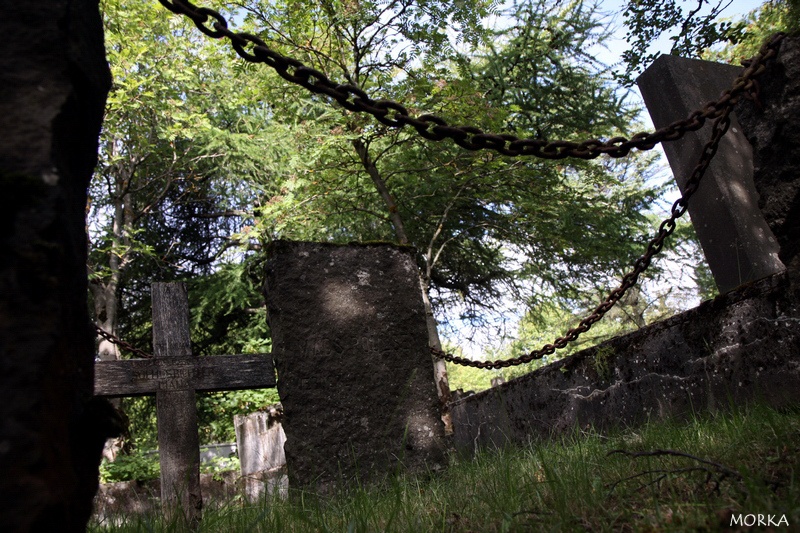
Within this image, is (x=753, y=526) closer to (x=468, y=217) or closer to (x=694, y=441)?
(x=694, y=441)

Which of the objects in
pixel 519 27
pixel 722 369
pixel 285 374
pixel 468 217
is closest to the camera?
pixel 722 369

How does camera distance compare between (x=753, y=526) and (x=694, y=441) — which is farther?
(x=694, y=441)

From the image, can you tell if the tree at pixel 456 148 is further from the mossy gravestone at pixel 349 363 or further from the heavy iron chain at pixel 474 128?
the heavy iron chain at pixel 474 128

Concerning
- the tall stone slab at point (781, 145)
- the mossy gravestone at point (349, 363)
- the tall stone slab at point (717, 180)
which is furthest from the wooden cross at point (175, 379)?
the tall stone slab at point (717, 180)

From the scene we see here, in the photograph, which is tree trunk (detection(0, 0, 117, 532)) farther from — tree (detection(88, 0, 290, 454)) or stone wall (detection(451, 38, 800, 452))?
tree (detection(88, 0, 290, 454))

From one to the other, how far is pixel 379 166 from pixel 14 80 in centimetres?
898

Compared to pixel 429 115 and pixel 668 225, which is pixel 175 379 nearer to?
pixel 429 115

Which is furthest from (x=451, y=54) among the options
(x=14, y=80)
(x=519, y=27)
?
(x=14, y=80)

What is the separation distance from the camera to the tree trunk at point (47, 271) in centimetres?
102

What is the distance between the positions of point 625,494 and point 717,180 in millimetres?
A: 3696

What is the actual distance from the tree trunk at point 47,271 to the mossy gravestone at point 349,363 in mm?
2313

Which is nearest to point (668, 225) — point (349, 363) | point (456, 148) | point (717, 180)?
point (349, 363)

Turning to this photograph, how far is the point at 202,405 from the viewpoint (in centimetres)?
1420

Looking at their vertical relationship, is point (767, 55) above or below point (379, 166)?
below
